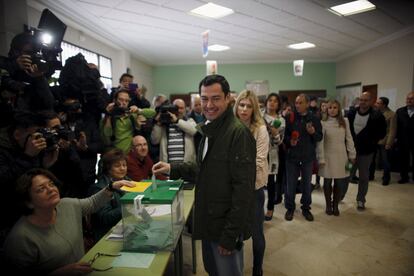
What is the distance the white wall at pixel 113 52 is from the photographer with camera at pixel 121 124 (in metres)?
2.27

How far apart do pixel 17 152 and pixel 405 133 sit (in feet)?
18.3

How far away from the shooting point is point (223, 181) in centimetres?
129

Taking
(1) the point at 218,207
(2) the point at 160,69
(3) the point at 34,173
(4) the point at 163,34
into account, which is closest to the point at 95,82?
(3) the point at 34,173

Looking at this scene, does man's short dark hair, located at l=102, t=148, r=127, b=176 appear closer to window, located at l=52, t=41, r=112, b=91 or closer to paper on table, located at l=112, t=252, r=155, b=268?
paper on table, located at l=112, t=252, r=155, b=268

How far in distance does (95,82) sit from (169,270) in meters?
1.82

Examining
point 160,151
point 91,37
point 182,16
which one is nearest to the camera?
point 160,151

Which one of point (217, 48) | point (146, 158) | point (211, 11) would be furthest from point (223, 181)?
point (217, 48)

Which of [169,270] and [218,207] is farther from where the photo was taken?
[169,270]

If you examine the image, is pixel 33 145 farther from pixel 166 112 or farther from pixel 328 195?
pixel 328 195

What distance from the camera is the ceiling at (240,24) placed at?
3.93m

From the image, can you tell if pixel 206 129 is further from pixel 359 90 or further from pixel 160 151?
pixel 359 90

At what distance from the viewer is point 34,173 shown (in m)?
1.28

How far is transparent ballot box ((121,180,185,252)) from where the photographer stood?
132cm

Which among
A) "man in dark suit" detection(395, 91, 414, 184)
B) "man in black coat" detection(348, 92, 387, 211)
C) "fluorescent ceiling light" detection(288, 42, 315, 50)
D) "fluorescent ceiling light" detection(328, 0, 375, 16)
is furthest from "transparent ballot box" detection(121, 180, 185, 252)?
"fluorescent ceiling light" detection(288, 42, 315, 50)
